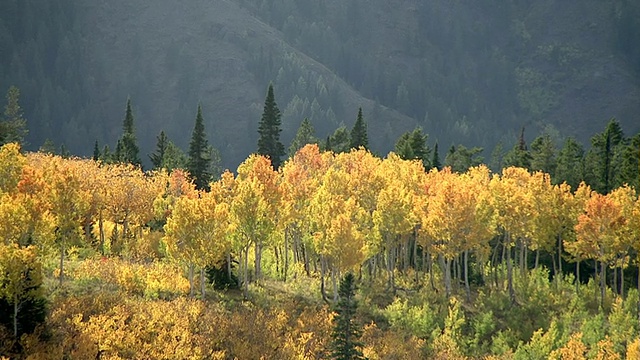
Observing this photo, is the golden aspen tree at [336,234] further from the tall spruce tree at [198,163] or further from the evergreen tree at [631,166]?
the evergreen tree at [631,166]

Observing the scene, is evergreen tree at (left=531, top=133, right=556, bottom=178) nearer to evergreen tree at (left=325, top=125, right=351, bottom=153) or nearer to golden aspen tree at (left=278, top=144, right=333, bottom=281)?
evergreen tree at (left=325, top=125, right=351, bottom=153)

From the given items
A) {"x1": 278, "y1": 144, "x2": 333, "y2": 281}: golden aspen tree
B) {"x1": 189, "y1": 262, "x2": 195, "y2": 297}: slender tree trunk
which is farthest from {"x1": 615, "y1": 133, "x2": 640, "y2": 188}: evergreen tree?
{"x1": 189, "y1": 262, "x2": 195, "y2": 297}: slender tree trunk

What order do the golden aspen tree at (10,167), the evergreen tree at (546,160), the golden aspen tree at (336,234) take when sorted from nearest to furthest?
1. the golden aspen tree at (336,234)
2. the golden aspen tree at (10,167)
3. the evergreen tree at (546,160)

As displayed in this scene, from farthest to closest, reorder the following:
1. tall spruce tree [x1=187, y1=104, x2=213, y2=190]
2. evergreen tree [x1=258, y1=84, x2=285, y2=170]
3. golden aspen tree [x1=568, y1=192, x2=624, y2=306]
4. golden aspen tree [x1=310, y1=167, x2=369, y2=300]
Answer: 1. evergreen tree [x1=258, y1=84, x2=285, y2=170]
2. tall spruce tree [x1=187, y1=104, x2=213, y2=190]
3. golden aspen tree [x1=568, y1=192, x2=624, y2=306]
4. golden aspen tree [x1=310, y1=167, x2=369, y2=300]

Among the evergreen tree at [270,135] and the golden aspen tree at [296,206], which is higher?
the evergreen tree at [270,135]

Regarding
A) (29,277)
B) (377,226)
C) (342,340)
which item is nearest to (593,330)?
(377,226)

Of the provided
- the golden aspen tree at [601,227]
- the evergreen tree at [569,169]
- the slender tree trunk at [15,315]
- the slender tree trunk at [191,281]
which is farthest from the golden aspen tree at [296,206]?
the evergreen tree at [569,169]

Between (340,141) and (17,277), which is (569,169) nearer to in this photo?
Answer: (340,141)

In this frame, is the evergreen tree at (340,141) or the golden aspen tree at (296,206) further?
the evergreen tree at (340,141)

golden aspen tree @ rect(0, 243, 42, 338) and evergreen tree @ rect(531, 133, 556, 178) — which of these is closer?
golden aspen tree @ rect(0, 243, 42, 338)

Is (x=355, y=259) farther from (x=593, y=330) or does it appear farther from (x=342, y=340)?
(x=593, y=330)

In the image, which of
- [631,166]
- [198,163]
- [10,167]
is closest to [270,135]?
[198,163]

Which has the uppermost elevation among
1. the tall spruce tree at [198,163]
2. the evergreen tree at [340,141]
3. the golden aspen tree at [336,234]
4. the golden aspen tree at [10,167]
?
the evergreen tree at [340,141]

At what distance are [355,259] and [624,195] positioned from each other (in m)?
24.8
